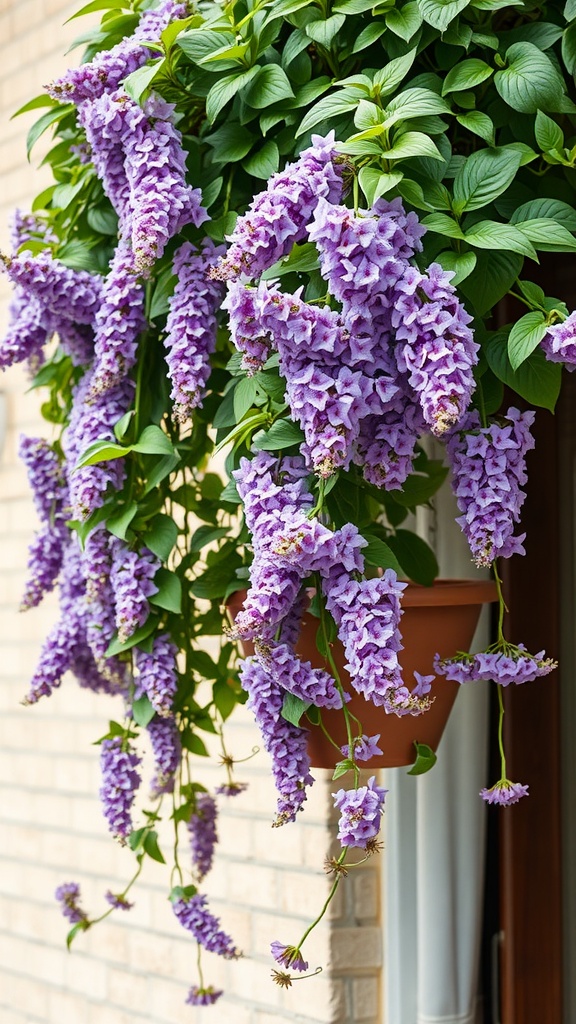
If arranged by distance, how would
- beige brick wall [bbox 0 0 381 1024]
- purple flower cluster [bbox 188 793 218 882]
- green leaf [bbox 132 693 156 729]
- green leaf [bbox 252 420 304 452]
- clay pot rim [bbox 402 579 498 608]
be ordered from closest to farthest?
green leaf [bbox 252 420 304 452] < clay pot rim [bbox 402 579 498 608] < green leaf [bbox 132 693 156 729] < purple flower cluster [bbox 188 793 218 882] < beige brick wall [bbox 0 0 381 1024]

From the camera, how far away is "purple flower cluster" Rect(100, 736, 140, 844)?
3.77 feet

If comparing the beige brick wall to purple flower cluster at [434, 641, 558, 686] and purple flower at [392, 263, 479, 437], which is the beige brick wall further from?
purple flower at [392, 263, 479, 437]

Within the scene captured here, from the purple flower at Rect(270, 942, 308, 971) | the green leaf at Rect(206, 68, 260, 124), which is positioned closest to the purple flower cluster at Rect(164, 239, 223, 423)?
the green leaf at Rect(206, 68, 260, 124)

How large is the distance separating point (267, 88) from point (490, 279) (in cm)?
26

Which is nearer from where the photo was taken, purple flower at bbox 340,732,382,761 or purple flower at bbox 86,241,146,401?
purple flower at bbox 340,732,382,761

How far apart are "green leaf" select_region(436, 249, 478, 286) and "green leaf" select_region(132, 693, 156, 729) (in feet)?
1.69

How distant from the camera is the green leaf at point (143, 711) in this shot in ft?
3.76

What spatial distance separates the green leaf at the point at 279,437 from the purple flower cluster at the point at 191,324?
3.7 inches

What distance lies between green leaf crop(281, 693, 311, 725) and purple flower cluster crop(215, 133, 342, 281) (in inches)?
13.0

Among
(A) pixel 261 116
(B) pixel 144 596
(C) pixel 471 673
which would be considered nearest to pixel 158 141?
(A) pixel 261 116

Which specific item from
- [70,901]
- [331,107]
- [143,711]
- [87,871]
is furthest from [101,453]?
[87,871]

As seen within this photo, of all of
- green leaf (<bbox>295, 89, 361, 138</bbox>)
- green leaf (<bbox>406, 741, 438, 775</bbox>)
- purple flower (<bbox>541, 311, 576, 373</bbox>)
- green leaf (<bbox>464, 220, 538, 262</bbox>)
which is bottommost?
green leaf (<bbox>406, 741, 438, 775</bbox>)

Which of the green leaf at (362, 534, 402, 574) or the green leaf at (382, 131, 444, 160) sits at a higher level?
the green leaf at (382, 131, 444, 160)

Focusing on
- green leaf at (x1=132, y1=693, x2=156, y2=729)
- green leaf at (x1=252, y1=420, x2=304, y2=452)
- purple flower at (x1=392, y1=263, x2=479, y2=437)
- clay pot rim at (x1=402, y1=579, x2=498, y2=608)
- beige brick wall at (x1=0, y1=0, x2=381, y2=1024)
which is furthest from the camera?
beige brick wall at (x1=0, y1=0, x2=381, y2=1024)
